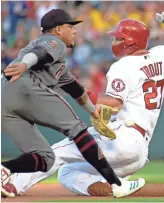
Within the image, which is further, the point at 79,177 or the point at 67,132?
the point at 79,177

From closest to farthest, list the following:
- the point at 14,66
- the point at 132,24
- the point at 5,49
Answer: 1. the point at 14,66
2. the point at 132,24
3. the point at 5,49

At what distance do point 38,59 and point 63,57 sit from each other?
35 cm

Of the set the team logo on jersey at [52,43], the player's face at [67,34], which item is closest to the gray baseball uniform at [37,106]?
the team logo on jersey at [52,43]

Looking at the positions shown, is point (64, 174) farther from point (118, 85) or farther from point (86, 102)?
point (118, 85)

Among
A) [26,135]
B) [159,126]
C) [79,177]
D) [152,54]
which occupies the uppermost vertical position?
[152,54]

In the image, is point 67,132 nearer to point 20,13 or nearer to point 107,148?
point 107,148

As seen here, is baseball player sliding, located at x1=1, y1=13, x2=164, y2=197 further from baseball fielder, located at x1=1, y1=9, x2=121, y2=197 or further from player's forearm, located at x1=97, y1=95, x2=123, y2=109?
baseball fielder, located at x1=1, y1=9, x2=121, y2=197

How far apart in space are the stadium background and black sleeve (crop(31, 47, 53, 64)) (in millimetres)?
6080

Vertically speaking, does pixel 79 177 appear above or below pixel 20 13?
below

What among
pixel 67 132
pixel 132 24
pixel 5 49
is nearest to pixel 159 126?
pixel 5 49

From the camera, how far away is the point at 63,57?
18.2ft

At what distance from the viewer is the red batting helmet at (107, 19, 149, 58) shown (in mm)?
6426

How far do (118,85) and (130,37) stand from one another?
693 mm

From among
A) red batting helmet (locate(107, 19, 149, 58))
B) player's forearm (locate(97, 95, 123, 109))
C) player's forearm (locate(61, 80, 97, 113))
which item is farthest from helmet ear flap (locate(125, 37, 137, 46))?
player's forearm (locate(61, 80, 97, 113))
